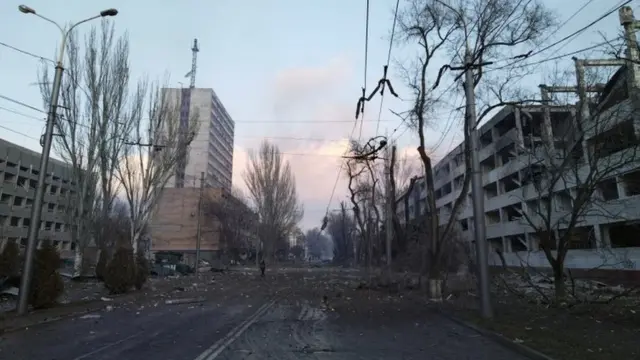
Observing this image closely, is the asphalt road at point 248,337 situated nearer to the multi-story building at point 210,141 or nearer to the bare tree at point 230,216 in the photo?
the bare tree at point 230,216

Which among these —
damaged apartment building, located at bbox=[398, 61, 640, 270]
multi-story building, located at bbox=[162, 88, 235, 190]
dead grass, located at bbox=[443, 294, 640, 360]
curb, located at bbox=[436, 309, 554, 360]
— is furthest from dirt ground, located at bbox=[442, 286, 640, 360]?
multi-story building, located at bbox=[162, 88, 235, 190]

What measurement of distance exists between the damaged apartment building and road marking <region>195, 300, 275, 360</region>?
9.52m

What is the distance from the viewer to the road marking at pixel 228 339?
828cm

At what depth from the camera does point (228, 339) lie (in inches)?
399

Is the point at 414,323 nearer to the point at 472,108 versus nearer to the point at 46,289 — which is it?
the point at 472,108

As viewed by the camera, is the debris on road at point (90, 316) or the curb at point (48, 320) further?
the debris on road at point (90, 316)

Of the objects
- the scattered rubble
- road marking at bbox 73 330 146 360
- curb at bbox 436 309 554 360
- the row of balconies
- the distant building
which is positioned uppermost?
the row of balconies

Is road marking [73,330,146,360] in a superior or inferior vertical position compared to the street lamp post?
inferior

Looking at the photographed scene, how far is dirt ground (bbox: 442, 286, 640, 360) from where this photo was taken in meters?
8.23

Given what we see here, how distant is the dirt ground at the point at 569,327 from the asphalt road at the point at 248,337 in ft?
2.41

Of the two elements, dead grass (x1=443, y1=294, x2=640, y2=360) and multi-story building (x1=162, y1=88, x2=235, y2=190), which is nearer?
dead grass (x1=443, y1=294, x2=640, y2=360)

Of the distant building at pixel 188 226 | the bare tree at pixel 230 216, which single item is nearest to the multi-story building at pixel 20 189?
the distant building at pixel 188 226

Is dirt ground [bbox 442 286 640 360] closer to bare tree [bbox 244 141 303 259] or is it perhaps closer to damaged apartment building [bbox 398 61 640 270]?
damaged apartment building [bbox 398 61 640 270]

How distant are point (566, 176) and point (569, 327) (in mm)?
10073
